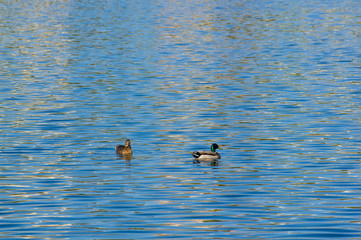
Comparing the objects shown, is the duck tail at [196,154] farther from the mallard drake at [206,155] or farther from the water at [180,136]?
the water at [180,136]

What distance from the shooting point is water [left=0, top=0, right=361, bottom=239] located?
18734 millimetres

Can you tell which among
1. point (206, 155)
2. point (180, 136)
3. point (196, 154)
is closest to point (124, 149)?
point (196, 154)

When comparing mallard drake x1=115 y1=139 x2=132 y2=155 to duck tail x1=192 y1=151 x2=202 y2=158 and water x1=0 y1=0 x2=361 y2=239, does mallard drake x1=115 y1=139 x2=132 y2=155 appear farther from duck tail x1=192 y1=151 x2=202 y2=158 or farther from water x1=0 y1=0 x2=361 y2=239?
duck tail x1=192 y1=151 x2=202 y2=158

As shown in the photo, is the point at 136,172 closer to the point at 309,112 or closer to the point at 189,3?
the point at 309,112

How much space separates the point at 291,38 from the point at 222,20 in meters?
24.5

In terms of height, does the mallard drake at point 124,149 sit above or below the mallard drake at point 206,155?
above

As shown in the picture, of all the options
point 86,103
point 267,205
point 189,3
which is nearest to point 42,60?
point 86,103

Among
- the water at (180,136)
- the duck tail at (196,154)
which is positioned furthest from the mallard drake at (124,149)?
the duck tail at (196,154)

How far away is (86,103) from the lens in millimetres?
38375

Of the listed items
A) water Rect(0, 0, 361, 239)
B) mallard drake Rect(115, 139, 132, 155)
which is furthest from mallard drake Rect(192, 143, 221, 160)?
mallard drake Rect(115, 139, 132, 155)

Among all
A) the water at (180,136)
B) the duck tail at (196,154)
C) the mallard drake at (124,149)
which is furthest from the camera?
the mallard drake at (124,149)

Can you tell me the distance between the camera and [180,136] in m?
30.2

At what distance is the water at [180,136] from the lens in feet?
61.5

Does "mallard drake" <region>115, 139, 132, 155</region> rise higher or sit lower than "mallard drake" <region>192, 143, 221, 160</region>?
higher
